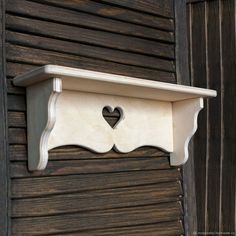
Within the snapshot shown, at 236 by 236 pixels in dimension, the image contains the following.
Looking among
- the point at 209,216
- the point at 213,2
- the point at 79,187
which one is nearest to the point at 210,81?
the point at 213,2

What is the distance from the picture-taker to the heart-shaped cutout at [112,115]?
2166mm

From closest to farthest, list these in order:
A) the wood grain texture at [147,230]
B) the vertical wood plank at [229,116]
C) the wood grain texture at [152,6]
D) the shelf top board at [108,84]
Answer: the shelf top board at [108,84], the wood grain texture at [147,230], the wood grain texture at [152,6], the vertical wood plank at [229,116]

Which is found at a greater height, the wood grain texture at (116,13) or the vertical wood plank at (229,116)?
the wood grain texture at (116,13)

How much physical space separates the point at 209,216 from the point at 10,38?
1638 mm

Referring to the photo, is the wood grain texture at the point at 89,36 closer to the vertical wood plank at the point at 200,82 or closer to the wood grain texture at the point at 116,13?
the wood grain texture at the point at 116,13

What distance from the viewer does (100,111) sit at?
2115mm

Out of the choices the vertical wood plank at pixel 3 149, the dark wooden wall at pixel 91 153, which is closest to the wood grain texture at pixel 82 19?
the dark wooden wall at pixel 91 153

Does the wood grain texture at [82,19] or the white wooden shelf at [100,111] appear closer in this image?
the white wooden shelf at [100,111]

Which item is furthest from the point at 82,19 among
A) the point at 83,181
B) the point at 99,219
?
the point at 99,219

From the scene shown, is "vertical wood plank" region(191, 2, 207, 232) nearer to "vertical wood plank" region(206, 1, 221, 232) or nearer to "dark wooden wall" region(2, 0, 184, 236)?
"vertical wood plank" region(206, 1, 221, 232)

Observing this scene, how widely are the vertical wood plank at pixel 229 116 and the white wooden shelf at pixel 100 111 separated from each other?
2.31ft

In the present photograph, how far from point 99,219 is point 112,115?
15.6 inches

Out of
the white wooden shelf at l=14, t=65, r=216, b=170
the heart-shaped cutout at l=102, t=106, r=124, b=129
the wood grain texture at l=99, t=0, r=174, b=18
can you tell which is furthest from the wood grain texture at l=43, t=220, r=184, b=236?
the wood grain texture at l=99, t=0, r=174, b=18

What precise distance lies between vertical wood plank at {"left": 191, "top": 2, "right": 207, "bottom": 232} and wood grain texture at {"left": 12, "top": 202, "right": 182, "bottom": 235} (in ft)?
2.22
